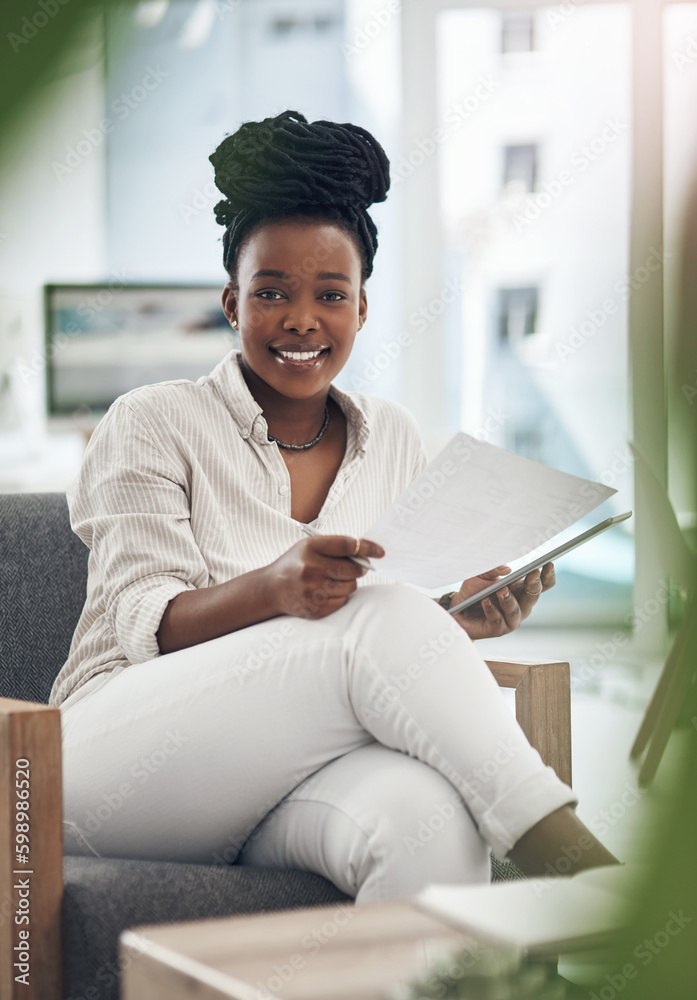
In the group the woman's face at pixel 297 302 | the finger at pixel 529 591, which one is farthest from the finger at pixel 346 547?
the woman's face at pixel 297 302

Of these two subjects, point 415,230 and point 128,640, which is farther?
point 415,230

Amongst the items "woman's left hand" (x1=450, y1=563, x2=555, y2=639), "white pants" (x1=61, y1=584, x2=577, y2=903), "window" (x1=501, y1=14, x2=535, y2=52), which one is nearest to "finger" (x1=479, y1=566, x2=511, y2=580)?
"woman's left hand" (x1=450, y1=563, x2=555, y2=639)

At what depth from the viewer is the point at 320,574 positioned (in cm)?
92

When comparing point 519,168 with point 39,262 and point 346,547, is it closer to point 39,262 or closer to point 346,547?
point 39,262

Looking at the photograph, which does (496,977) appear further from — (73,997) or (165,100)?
(165,100)

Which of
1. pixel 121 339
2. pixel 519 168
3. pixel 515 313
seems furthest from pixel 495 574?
pixel 519 168

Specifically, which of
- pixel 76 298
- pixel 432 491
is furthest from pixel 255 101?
pixel 432 491

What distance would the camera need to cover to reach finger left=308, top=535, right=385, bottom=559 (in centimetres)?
92

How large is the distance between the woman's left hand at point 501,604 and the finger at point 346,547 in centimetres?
29

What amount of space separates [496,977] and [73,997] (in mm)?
549

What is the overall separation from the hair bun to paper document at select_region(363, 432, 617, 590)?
0.47m

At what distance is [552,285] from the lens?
3.78 m

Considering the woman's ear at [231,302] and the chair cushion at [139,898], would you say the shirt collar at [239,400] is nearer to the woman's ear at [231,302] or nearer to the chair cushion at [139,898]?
the woman's ear at [231,302]

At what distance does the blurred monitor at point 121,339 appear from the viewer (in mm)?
3328
